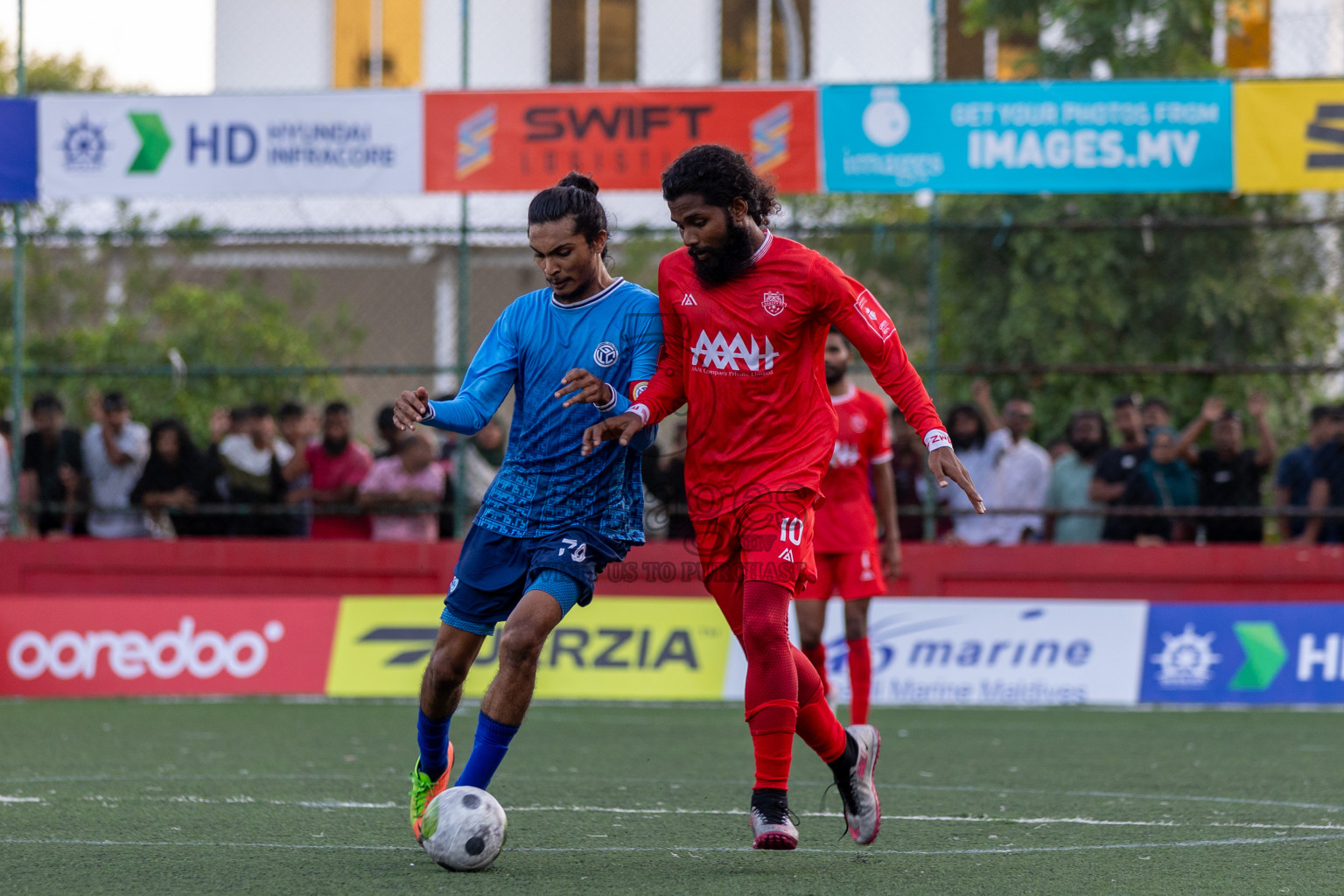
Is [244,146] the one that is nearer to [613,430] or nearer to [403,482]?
[403,482]

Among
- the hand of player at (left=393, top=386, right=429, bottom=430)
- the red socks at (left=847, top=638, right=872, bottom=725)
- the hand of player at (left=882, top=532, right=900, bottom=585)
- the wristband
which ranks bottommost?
the red socks at (left=847, top=638, right=872, bottom=725)

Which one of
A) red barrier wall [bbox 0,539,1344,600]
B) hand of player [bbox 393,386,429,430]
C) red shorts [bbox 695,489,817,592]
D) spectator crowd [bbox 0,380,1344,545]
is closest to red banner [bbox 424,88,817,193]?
spectator crowd [bbox 0,380,1344,545]

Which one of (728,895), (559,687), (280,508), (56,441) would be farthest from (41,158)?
(728,895)

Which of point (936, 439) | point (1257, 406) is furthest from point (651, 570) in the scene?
point (936, 439)

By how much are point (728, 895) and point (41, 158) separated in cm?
965

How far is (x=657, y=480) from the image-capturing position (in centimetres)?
1184

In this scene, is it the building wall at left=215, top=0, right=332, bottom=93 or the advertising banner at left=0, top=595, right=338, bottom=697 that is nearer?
the advertising banner at left=0, top=595, right=338, bottom=697

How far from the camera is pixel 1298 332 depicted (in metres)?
14.8

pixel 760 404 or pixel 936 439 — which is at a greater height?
pixel 760 404

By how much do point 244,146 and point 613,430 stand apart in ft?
25.7

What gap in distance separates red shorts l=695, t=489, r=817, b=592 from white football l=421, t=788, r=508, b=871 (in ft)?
3.50

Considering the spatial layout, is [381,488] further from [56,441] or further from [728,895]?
[728,895]

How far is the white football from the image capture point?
460 centimetres

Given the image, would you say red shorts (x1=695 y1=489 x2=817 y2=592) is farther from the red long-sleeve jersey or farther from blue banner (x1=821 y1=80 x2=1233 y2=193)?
blue banner (x1=821 y1=80 x2=1233 y2=193)
